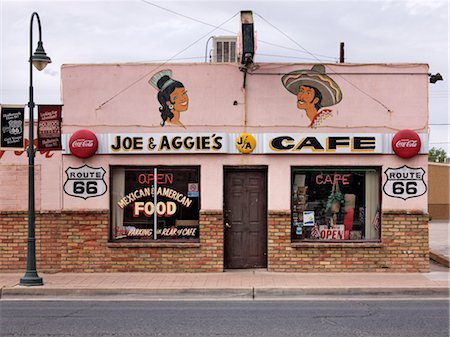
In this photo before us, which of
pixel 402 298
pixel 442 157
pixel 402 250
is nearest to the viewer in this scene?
pixel 402 298

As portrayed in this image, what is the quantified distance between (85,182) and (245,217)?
3.63 metres

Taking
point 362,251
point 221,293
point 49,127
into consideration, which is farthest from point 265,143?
point 49,127

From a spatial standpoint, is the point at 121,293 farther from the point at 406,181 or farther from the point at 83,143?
the point at 406,181

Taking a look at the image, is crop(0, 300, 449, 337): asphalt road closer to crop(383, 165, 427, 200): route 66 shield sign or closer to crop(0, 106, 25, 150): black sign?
crop(383, 165, 427, 200): route 66 shield sign

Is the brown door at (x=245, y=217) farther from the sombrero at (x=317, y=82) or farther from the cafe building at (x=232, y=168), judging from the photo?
the sombrero at (x=317, y=82)

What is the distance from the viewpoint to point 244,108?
14461mm

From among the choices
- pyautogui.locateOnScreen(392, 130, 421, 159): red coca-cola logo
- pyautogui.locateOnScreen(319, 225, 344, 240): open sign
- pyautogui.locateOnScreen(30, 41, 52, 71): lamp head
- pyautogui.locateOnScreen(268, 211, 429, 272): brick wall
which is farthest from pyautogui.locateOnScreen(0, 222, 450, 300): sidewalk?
pyautogui.locateOnScreen(30, 41, 52, 71): lamp head

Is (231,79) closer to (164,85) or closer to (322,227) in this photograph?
(164,85)

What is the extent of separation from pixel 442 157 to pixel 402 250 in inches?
2726

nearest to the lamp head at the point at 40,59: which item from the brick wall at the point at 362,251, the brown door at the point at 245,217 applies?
the brown door at the point at 245,217

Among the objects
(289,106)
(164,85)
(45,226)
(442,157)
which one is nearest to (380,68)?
(289,106)

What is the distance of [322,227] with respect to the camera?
14.8 m

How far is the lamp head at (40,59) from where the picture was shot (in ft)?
41.7

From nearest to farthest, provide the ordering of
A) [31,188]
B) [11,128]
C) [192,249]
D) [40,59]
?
1. [40,59]
2. [31,188]
3. [11,128]
4. [192,249]
